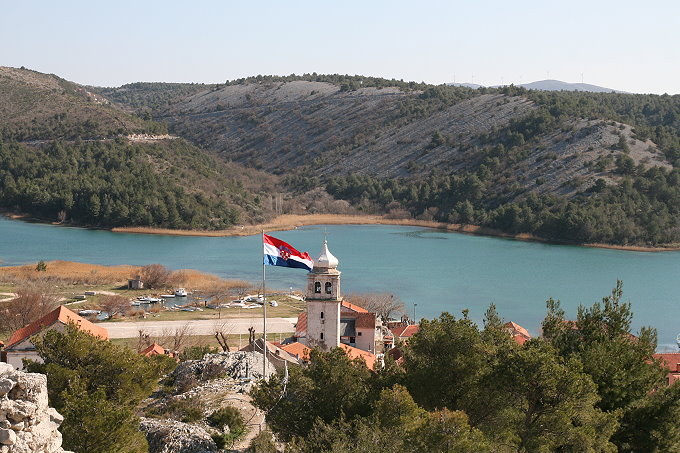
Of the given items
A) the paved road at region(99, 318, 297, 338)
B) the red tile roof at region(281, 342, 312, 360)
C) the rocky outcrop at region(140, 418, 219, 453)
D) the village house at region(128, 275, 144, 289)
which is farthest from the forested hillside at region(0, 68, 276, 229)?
the rocky outcrop at region(140, 418, 219, 453)

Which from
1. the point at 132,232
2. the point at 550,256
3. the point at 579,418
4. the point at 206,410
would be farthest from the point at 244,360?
the point at 132,232

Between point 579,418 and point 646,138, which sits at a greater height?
point 646,138

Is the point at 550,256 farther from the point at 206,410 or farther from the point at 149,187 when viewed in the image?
the point at 206,410

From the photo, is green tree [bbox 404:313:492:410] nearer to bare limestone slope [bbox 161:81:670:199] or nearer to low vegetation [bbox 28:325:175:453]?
low vegetation [bbox 28:325:175:453]

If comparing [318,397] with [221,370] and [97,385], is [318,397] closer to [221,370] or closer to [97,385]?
[97,385]

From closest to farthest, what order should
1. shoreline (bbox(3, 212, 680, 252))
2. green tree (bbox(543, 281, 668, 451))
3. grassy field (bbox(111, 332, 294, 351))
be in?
green tree (bbox(543, 281, 668, 451)) → grassy field (bbox(111, 332, 294, 351)) → shoreline (bbox(3, 212, 680, 252))

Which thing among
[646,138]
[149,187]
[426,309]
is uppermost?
[646,138]

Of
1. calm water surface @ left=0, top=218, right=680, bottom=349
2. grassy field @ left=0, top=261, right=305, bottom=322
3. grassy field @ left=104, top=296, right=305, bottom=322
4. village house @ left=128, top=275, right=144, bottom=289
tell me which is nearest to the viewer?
grassy field @ left=104, top=296, right=305, bottom=322
